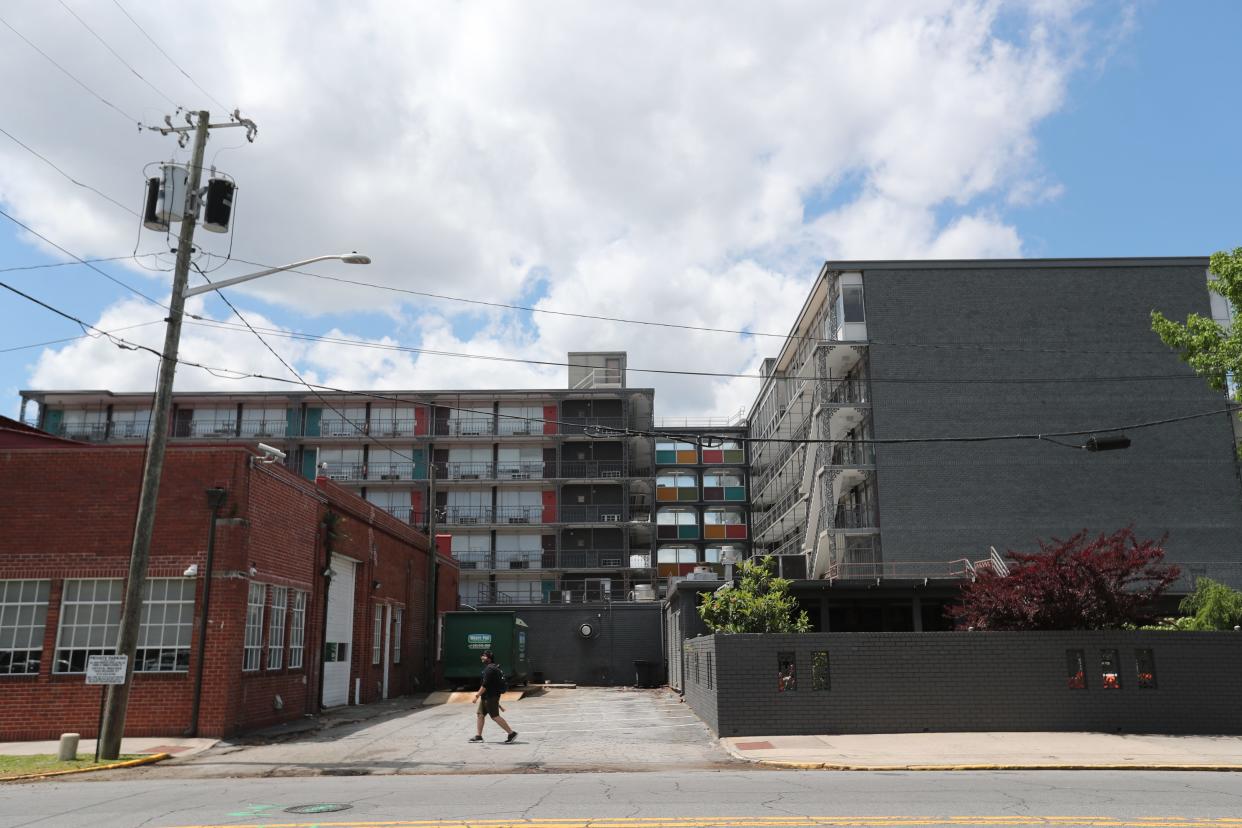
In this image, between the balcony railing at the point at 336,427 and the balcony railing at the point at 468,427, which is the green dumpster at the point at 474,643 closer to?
the balcony railing at the point at 468,427

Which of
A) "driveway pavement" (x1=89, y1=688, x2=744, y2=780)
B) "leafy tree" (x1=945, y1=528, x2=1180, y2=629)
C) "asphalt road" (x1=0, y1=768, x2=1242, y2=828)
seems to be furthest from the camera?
"leafy tree" (x1=945, y1=528, x2=1180, y2=629)

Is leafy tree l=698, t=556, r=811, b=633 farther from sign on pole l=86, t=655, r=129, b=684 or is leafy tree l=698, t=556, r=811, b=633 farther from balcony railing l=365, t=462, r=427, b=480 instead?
balcony railing l=365, t=462, r=427, b=480

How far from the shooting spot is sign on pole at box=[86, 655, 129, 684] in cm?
1493

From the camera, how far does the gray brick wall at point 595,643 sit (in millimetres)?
44219

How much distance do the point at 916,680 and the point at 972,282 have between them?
95.4ft

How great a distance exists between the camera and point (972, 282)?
43.4m

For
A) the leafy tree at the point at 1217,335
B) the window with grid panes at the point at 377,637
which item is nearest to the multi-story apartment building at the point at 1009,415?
the leafy tree at the point at 1217,335

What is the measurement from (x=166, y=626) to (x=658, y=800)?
11.7 metres

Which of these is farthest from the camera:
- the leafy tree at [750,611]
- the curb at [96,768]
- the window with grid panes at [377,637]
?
the window with grid panes at [377,637]

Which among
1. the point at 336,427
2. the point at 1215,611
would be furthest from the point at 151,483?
the point at 336,427

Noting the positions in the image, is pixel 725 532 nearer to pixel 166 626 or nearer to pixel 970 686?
pixel 970 686

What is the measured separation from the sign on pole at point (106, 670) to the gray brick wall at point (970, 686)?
969cm

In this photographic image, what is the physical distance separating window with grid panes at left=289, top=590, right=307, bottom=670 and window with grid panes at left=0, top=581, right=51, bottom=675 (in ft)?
16.3

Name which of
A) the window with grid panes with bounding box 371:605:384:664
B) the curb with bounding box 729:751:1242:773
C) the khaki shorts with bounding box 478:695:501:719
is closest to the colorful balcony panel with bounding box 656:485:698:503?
the window with grid panes with bounding box 371:605:384:664
